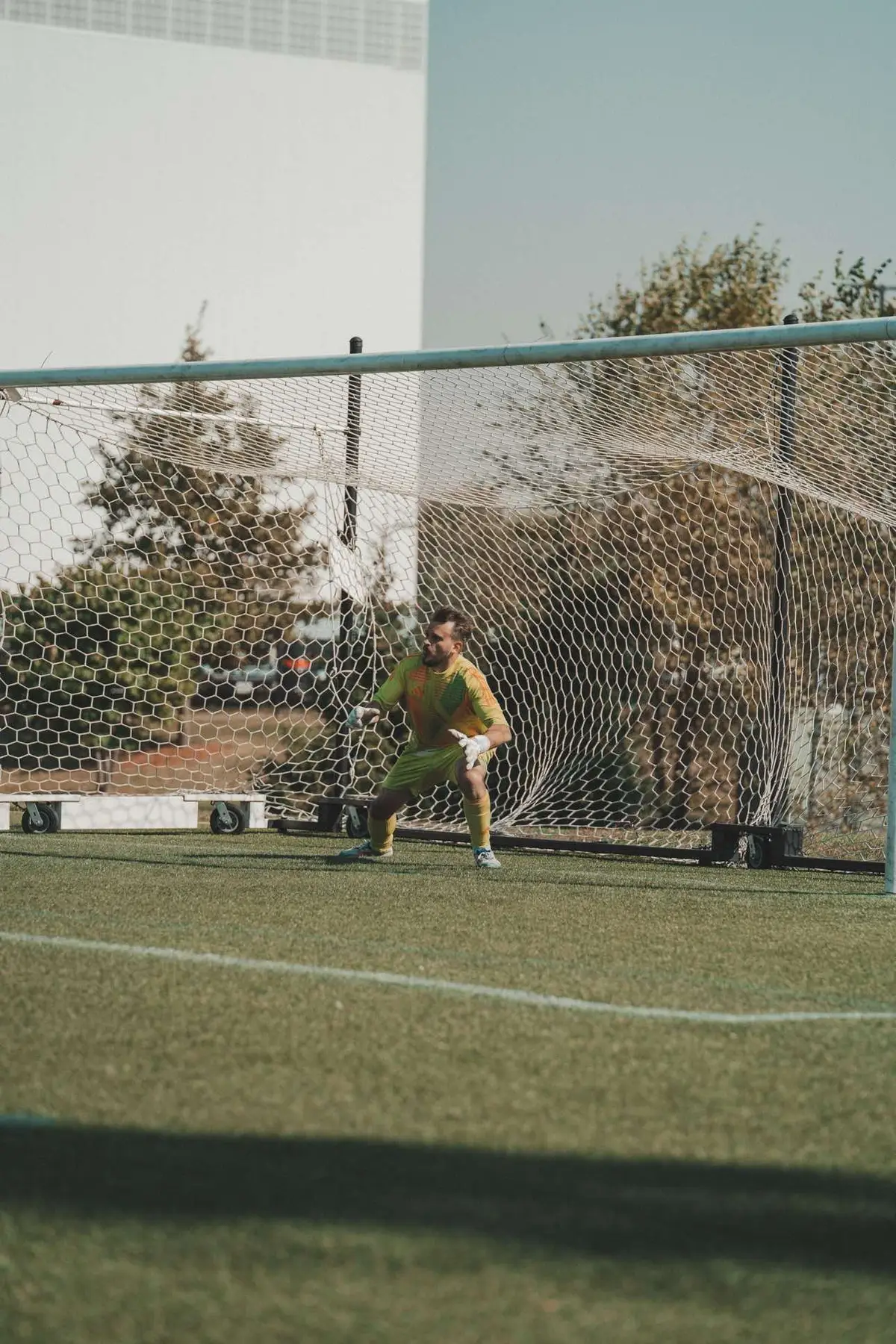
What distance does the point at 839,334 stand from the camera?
738 centimetres

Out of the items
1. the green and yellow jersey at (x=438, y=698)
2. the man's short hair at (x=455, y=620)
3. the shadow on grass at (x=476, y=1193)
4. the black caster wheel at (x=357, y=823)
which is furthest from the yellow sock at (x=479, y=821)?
the shadow on grass at (x=476, y=1193)

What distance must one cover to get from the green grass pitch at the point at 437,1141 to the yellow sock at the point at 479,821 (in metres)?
3.15

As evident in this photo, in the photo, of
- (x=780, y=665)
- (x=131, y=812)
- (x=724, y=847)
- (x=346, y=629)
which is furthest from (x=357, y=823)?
(x=780, y=665)

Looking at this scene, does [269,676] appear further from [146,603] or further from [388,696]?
[388,696]

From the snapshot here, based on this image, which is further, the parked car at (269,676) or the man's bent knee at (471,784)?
the parked car at (269,676)

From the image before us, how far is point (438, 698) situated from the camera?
966 cm

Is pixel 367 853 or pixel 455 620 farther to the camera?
pixel 367 853

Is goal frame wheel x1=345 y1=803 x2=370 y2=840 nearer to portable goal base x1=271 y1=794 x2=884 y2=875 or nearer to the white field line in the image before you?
portable goal base x1=271 y1=794 x2=884 y2=875

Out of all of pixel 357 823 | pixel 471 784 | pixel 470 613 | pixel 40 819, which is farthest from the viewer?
pixel 470 613

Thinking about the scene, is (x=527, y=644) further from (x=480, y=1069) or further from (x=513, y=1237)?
(x=513, y=1237)

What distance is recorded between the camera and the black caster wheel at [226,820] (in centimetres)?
1170

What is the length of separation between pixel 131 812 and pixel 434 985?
7.13 m

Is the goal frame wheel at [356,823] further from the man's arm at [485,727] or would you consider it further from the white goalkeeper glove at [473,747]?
the white goalkeeper glove at [473,747]

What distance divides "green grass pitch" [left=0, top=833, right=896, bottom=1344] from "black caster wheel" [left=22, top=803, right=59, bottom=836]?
5.07 metres
